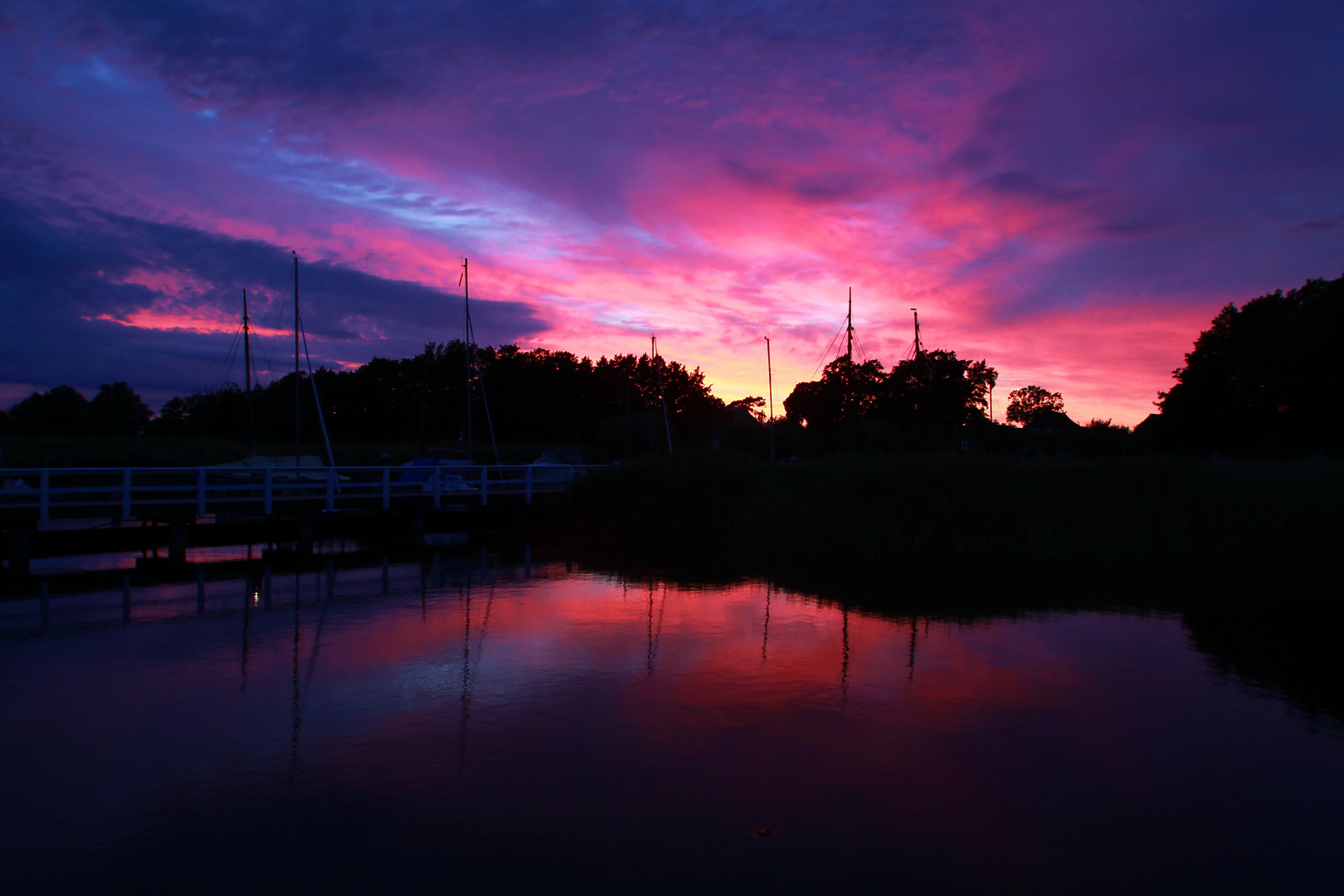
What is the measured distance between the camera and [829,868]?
5301mm

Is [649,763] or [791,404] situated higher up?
[791,404]

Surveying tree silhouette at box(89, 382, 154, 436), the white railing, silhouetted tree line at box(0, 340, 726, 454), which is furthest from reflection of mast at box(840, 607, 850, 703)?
tree silhouette at box(89, 382, 154, 436)

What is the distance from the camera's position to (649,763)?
6.98 metres

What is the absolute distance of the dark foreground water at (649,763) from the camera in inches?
210

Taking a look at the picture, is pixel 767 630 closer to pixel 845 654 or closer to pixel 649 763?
pixel 845 654

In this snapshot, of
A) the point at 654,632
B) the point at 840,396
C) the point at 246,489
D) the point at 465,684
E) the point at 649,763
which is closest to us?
the point at 649,763

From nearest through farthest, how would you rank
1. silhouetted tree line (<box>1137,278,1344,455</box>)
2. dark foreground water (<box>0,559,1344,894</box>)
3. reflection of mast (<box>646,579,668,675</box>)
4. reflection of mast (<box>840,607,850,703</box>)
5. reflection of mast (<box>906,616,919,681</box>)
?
dark foreground water (<box>0,559,1344,894</box>)
reflection of mast (<box>840,607,850,703</box>)
reflection of mast (<box>906,616,919,681</box>)
reflection of mast (<box>646,579,668,675</box>)
silhouetted tree line (<box>1137,278,1344,455</box>)

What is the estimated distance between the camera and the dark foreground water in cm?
532

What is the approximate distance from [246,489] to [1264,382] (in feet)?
170

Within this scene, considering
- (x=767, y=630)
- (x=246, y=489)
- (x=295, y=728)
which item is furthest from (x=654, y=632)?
(x=246, y=489)

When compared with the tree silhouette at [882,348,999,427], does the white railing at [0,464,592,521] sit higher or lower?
lower

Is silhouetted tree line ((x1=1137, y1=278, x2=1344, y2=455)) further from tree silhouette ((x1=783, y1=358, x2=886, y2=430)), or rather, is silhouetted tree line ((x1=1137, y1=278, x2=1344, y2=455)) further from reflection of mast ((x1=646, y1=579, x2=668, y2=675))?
reflection of mast ((x1=646, y1=579, x2=668, y2=675))

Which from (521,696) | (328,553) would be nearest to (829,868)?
(521,696)

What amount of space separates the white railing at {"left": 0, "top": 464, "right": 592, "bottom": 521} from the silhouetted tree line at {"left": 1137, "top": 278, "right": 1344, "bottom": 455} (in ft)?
135
